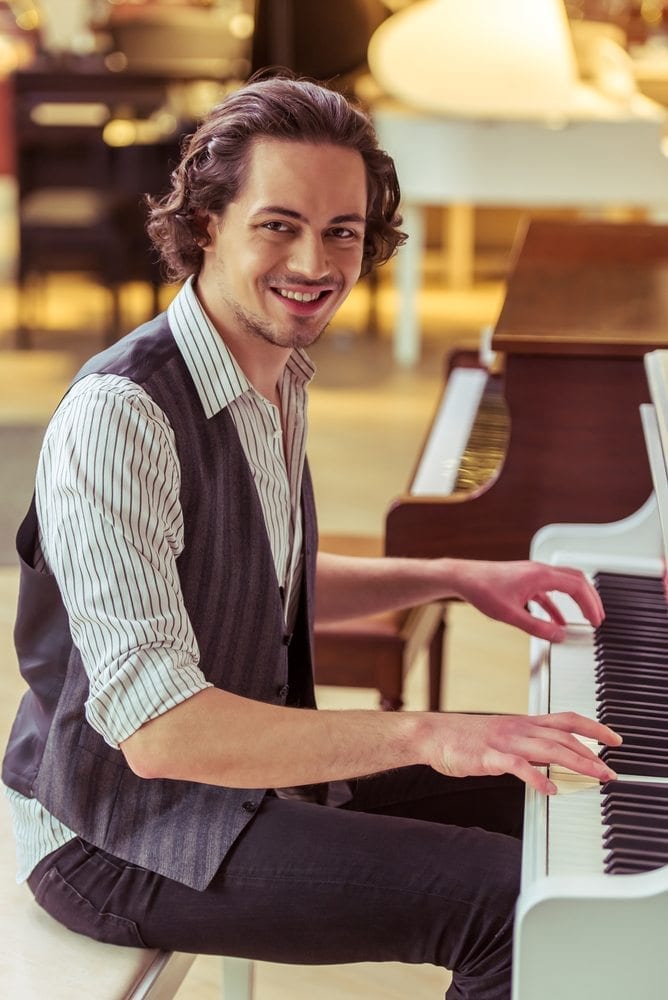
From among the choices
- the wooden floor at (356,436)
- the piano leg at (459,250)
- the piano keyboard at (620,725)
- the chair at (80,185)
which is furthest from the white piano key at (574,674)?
the piano leg at (459,250)

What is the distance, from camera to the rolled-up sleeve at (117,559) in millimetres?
1368

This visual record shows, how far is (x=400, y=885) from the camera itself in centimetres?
146

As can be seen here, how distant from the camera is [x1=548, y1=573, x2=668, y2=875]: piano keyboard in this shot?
50.0 inches

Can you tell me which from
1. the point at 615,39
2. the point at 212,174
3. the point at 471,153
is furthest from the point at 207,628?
the point at 615,39

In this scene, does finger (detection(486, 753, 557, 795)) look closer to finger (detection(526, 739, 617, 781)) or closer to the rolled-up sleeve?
finger (detection(526, 739, 617, 781))

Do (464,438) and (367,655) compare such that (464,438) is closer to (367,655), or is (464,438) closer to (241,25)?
(367,655)

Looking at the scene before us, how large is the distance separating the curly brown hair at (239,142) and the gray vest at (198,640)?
0.15 meters

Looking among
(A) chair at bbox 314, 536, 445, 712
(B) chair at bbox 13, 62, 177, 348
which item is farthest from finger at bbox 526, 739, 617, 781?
(B) chair at bbox 13, 62, 177, 348

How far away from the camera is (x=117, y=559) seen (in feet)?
4.52

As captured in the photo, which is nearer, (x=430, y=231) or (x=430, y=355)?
(x=430, y=355)

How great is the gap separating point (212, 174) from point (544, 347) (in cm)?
81

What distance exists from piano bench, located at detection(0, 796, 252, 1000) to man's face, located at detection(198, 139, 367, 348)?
2.19ft

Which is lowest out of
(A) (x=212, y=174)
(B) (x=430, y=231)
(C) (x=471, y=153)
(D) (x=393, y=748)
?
(B) (x=430, y=231)

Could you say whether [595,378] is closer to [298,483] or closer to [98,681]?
[298,483]
